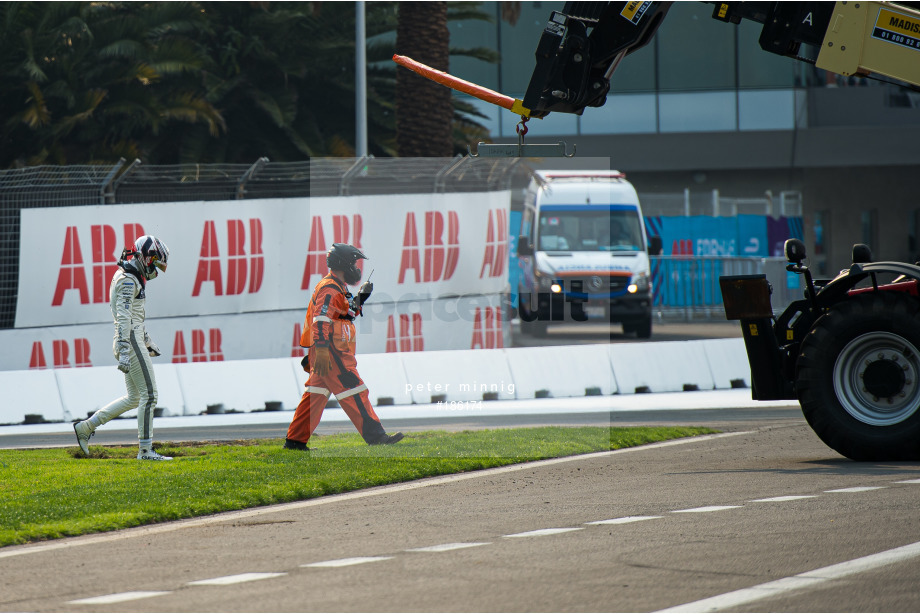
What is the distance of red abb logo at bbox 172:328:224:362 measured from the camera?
17.8 metres

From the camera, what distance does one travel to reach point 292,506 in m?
8.91

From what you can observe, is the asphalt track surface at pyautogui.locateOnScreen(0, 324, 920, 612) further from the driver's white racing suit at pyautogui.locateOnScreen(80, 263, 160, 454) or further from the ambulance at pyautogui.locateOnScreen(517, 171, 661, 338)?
the ambulance at pyautogui.locateOnScreen(517, 171, 661, 338)

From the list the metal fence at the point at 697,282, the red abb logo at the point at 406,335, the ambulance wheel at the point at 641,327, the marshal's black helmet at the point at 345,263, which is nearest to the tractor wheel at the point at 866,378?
the marshal's black helmet at the point at 345,263

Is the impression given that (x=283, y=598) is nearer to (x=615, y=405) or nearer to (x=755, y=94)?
(x=615, y=405)

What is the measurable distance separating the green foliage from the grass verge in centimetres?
1347

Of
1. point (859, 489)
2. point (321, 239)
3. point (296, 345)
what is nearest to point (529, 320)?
point (321, 239)

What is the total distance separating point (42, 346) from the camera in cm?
1672

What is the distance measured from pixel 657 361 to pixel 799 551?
36.3 feet

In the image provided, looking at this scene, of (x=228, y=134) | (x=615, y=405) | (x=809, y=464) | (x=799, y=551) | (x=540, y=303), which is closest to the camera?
(x=799, y=551)

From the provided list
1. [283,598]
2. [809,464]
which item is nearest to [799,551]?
[283,598]

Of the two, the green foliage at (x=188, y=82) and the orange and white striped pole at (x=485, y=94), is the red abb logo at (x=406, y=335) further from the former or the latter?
the orange and white striped pole at (x=485, y=94)

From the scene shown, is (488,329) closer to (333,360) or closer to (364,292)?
(364,292)

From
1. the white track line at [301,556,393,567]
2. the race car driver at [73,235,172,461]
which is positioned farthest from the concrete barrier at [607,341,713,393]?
the white track line at [301,556,393,567]

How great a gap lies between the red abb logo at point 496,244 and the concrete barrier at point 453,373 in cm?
393
